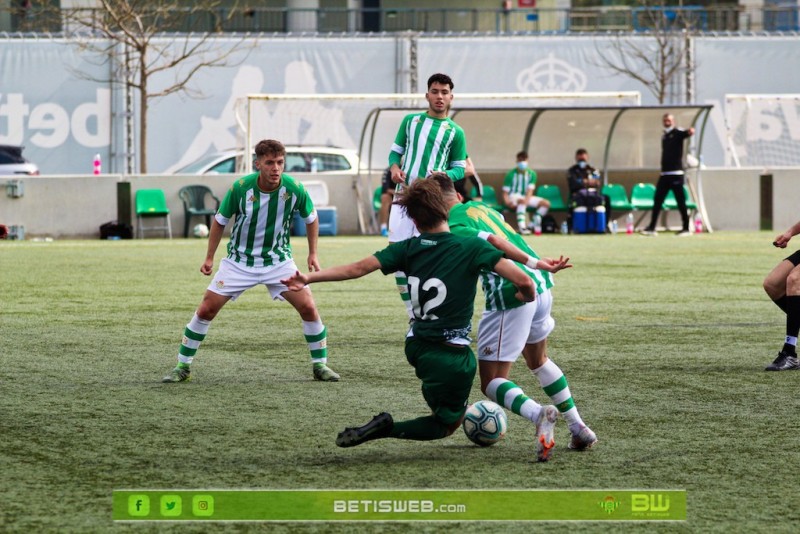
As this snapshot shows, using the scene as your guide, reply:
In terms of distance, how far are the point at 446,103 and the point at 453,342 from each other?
15.3 feet

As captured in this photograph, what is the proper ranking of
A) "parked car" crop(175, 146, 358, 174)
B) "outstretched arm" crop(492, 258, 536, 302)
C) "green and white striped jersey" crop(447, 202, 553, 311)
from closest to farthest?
1. "outstretched arm" crop(492, 258, 536, 302)
2. "green and white striped jersey" crop(447, 202, 553, 311)
3. "parked car" crop(175, 146, 358, 174)

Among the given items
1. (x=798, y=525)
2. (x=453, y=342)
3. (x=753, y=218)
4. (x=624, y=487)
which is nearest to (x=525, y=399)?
(x=453, y=342)

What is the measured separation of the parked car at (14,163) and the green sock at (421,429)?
26.3 m

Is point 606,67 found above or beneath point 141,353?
above

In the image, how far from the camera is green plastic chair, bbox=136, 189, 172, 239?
1048 inches

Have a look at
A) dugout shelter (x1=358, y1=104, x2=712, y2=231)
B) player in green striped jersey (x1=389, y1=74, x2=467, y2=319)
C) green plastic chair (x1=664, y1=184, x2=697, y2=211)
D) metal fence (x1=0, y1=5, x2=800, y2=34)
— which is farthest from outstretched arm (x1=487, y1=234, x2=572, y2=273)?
metal fence (x1=0, y1=5, x2=800, y2=34)

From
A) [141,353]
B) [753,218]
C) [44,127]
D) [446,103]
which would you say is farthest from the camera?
[44,127]

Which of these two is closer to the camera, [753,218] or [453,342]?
[453,342]

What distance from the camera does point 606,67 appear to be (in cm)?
3522

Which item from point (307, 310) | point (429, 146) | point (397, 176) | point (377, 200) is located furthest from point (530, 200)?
point (307, 310)

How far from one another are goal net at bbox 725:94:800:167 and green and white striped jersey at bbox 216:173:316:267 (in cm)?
2440

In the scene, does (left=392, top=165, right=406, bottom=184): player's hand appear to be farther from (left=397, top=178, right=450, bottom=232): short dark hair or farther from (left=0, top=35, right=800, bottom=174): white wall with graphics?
(left=0, top=35, right=800, bottom=174): white wall with graphics

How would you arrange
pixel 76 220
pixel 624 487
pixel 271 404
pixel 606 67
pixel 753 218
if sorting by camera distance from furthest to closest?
1. pixel 606 67
2. pixel 753 218
3. pixel 76 220
4. pixel 271 404
5. pixel 624 487

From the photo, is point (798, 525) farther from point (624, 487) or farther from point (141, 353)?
point (141, 353)
